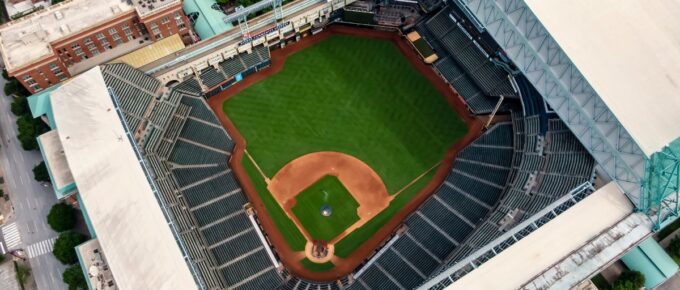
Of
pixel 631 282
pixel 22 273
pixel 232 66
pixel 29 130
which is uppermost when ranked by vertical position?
pixel 29 130

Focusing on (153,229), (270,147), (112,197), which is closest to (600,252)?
(270,147)

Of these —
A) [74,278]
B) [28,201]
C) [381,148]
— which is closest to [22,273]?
[74,278]

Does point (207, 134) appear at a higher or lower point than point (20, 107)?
lower

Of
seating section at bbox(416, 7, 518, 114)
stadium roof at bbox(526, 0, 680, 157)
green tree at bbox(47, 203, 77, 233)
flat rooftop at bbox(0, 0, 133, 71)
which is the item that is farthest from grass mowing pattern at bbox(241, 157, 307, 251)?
stadium roof at bbox(526, 0, 680, 157)

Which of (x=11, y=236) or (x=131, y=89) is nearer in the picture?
(x=131, y=89)

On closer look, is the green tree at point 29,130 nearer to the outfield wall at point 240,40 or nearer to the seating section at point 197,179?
the seating section at point 197,179

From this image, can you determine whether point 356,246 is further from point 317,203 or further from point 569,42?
point 569,42

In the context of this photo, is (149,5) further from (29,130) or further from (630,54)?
(630,54)

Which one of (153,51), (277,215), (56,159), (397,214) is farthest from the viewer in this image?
(153,51)
